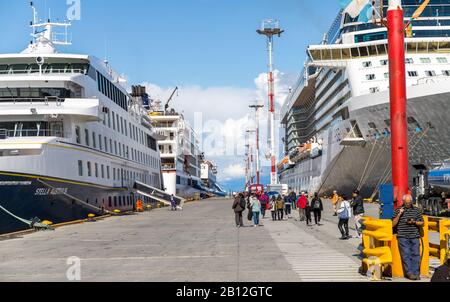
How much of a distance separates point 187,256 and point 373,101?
2555 centimetres

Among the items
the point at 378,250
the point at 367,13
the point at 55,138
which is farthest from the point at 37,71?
the point at 378,250

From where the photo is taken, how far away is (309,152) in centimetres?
6294

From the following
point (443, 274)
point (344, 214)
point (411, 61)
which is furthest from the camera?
point (411, 61)

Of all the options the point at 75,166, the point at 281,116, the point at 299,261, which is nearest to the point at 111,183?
the point at 75,166

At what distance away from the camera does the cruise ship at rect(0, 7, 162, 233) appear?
79.2ft

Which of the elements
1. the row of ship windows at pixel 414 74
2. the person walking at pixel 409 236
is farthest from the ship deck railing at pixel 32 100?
the row of ship windows at pixel 414 74

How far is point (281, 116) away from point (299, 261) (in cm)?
9208

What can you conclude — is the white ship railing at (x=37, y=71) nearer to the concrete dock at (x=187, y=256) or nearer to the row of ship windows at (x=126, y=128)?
the row of ship windows at (x=126, y=128)

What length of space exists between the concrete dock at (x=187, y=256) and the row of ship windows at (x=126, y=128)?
16.9 metres

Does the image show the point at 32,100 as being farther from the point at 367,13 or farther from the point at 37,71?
the point at 367,13

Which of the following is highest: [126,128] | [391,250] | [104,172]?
[126,128]

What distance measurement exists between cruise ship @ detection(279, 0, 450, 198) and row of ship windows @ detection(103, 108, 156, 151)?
1566 cm

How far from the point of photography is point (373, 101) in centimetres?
3675
